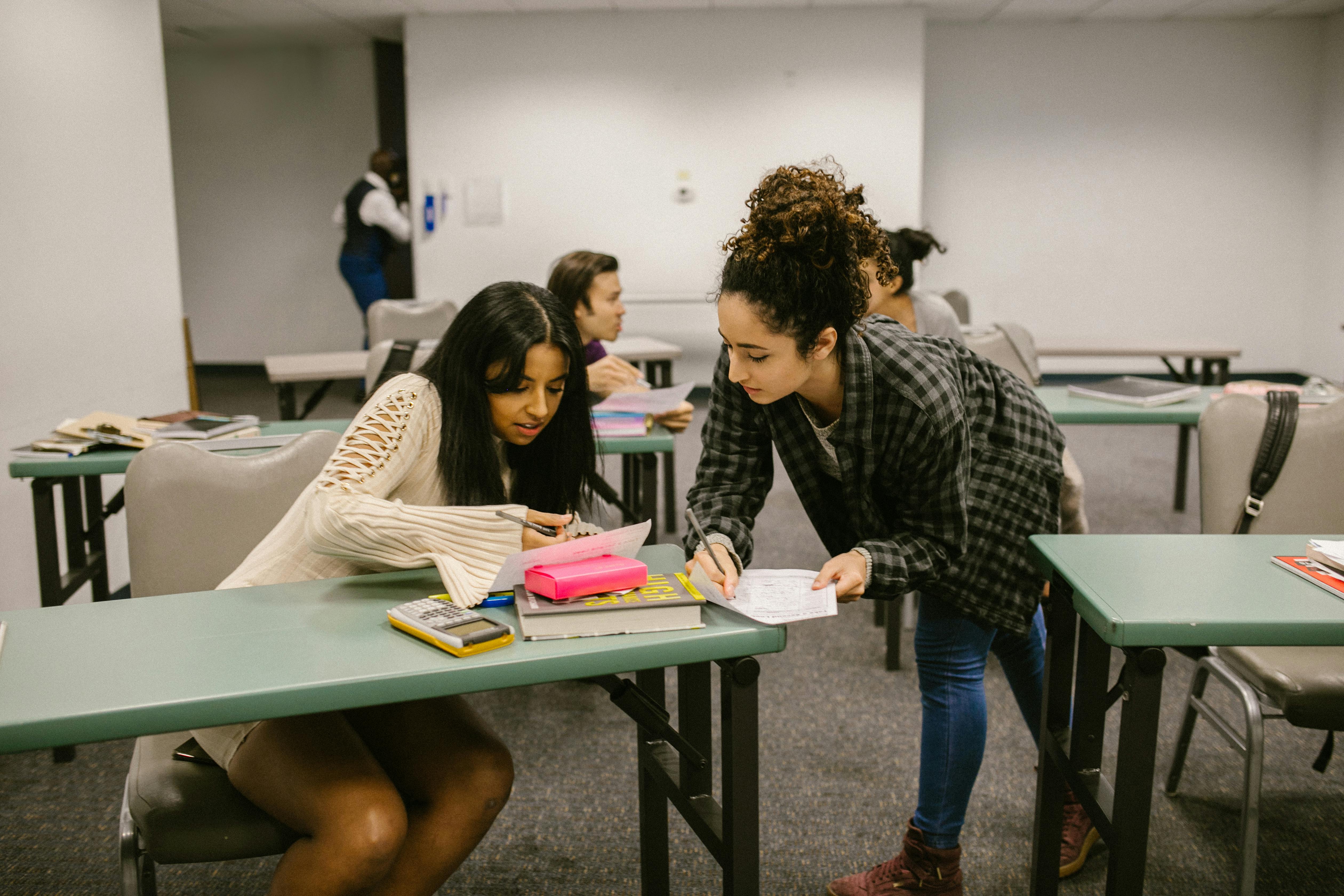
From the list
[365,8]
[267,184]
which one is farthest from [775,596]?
[267,184]

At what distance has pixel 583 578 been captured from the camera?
1191 millimetres

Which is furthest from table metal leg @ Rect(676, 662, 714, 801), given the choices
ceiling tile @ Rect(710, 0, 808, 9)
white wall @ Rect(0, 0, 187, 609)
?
ceiling tile @ Rect(710, 0, 808, 9)

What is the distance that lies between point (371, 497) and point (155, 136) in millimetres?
3137

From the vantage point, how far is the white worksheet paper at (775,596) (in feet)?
3.91

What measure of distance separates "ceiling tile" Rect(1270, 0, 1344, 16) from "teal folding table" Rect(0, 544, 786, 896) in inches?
299

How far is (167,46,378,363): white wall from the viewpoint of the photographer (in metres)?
7.96

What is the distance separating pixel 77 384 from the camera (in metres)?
3.15

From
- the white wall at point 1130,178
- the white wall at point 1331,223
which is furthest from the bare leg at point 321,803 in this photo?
the white wall at point 1331,223

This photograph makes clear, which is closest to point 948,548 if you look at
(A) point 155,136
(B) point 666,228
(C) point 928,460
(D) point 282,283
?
(C) point 928,460

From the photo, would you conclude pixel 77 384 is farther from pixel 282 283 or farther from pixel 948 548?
pixel 282 283

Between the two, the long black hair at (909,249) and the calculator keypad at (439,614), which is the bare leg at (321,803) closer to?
the calculator keypad at (439,614)

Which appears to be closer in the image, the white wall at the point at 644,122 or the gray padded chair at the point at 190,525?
the gray padded chair at the point at 190,525

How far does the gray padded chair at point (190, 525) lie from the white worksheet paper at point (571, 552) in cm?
47

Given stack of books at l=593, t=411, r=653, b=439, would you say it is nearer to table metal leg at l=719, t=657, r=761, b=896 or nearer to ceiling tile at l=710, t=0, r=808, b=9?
table metal leg at l=719, t=657, r=761, b=896
